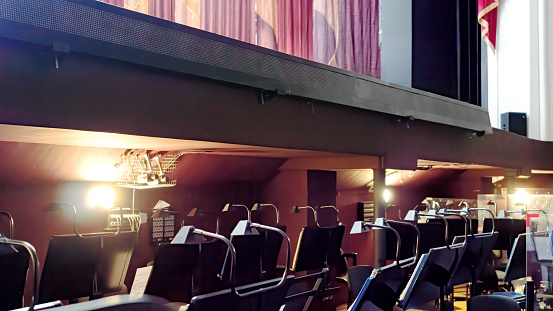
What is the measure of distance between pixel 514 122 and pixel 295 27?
6479mm

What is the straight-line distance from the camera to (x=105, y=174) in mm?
4934

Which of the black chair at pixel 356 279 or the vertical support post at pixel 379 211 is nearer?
the black chair at pixel 356 279

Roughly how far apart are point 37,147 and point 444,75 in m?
6.49

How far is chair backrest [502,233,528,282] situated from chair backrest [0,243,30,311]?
4293 millimetres

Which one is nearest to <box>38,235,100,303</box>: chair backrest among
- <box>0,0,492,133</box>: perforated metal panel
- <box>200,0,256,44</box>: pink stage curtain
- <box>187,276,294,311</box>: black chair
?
<box>0,0,492,133</box>: perforated metal panel

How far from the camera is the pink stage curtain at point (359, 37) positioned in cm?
612

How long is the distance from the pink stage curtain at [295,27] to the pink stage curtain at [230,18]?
52 cm

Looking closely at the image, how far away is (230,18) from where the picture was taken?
464 cm

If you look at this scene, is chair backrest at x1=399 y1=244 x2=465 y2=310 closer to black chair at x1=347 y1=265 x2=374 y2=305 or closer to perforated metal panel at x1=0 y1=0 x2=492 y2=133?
black chair at x1=347 y1=265 x2=374 y2=305

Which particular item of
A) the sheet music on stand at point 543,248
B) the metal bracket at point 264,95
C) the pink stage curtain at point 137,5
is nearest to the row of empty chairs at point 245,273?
the sheet music on stand at point 543,248

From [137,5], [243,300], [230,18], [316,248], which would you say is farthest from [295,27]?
[243,300]

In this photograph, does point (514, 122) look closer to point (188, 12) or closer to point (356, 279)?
point (356, 279)

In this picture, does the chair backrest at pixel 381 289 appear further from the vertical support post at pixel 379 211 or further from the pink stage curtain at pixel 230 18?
the pink stage curtain at pixel 230 18

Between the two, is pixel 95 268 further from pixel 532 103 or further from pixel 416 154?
pixel 532 103
